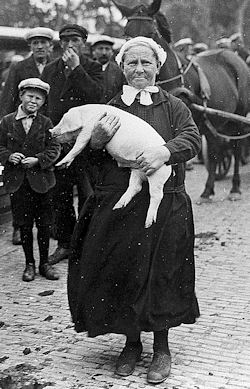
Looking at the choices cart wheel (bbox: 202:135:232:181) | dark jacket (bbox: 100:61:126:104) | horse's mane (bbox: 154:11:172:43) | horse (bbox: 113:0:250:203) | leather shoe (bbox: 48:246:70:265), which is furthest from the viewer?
cart wheel (bbox: 202:135:232:181)

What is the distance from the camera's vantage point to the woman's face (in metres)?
3.91

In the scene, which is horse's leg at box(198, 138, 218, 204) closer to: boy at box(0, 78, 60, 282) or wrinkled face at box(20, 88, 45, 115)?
boy at box(0, 78, 60, 282)

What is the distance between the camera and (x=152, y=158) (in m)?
3.74

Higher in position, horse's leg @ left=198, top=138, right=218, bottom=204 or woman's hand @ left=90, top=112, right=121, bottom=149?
woman's hand @ left=90, top=112, right=121, bottom=149

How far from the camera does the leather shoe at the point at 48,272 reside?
6258 millimetres

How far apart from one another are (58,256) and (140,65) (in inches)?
128

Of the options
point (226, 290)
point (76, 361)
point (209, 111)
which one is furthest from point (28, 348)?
point (209, 111)

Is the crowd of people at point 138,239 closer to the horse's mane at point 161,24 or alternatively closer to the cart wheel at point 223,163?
the horse's mane at point 161,24

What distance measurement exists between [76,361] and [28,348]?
14.8 inches

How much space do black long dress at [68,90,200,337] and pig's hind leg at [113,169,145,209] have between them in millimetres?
85

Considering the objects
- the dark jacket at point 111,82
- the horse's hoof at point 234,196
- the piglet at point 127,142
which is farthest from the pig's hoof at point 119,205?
the horse's hoof at point 234,196

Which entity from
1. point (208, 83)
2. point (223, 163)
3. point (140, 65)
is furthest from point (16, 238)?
point (223, 163)

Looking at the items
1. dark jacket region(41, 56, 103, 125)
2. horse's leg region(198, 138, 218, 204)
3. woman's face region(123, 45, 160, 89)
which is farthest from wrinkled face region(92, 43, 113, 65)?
woman's face region(123, 45, 160, 89)

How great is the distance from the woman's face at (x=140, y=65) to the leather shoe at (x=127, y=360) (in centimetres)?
160
